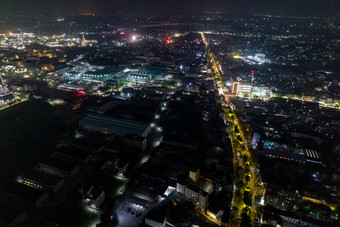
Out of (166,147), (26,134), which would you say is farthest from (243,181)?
(26,134)

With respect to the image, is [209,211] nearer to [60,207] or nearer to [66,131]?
[60,207]

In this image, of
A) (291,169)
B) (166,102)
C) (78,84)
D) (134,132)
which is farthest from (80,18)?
(291,169)

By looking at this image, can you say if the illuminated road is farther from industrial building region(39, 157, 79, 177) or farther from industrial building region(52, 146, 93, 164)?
industrial building region(52, 146, 93, 164)

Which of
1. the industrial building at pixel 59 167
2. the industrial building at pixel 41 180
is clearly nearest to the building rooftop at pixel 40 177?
the industrial building at pixel 41 180

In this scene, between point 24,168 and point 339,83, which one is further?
point 339,83

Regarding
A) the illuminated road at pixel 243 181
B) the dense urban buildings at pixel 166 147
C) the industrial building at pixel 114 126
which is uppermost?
the industrial building at pixel 114 126

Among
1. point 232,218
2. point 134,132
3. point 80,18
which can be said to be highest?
point 80,18

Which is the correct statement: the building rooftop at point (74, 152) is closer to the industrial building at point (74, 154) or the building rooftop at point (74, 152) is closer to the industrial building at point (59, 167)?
the industrial building at point (74, 154)

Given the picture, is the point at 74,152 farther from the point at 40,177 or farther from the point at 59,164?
the point at 40,177
